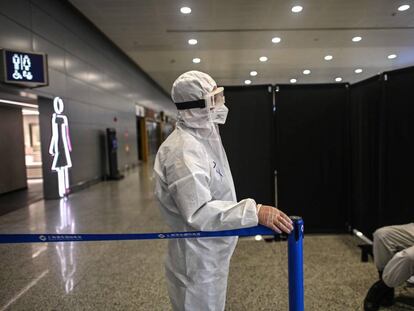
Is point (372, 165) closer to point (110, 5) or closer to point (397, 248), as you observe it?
point (397, 248)

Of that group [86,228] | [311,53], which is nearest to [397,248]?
[86,228]

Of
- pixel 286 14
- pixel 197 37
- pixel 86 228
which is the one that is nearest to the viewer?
pixel 86 228

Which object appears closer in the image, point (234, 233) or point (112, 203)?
point (234, 233)

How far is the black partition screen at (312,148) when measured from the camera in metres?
4.18

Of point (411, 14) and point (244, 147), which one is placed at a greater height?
point (411, 14)

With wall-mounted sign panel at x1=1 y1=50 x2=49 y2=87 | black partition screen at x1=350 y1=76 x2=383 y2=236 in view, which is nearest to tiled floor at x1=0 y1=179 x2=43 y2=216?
wall-mounted sign panel at x1=1 y1=50 x2=49 y2=87

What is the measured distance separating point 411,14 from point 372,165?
676 cm

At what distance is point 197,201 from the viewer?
1289 millimetres

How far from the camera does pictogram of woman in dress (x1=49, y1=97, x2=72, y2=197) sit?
7.36m

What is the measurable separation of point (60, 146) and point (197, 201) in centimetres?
709

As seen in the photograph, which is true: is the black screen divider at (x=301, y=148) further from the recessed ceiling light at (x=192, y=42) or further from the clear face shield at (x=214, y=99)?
the recessed ceiling light at (x=192, y=42)

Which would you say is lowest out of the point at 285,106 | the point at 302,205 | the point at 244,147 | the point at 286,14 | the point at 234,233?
the point at 302,205

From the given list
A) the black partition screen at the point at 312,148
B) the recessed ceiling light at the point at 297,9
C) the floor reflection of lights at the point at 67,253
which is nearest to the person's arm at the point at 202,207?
the floor reflection of lights at the point at 67,253

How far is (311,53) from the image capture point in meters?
11.9
